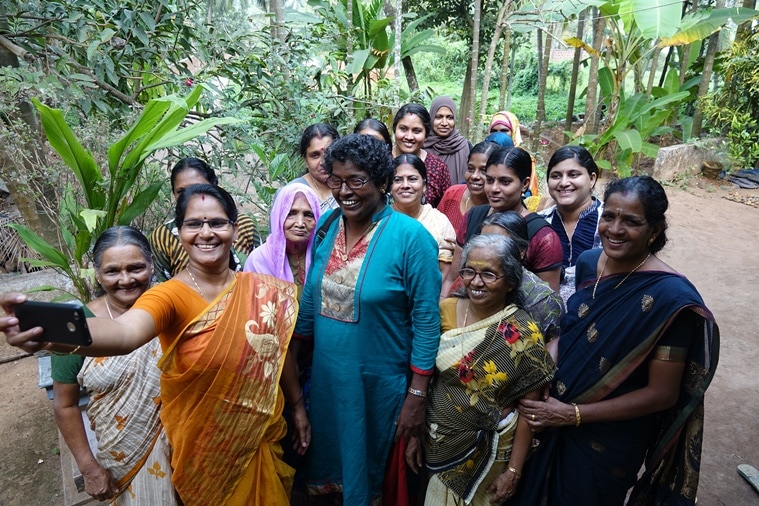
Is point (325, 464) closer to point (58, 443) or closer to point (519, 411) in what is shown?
point (519, 411)

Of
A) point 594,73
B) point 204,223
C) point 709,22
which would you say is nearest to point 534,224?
point 204,223

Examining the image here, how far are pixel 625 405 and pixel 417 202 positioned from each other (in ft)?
4.76

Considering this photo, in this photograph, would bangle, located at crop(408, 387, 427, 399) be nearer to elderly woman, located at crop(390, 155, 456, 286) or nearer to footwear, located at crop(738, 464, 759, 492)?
elderly woman, located at crop(390, 155, 456, 286)

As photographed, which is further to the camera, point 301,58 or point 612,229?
point 301,58

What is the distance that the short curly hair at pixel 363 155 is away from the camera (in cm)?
176

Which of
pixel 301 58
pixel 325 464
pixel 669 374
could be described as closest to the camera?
pixel 669 374

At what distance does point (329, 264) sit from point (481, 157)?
1285mm

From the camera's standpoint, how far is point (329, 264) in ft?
6.33

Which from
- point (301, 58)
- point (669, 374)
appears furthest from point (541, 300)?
point (301, 58)

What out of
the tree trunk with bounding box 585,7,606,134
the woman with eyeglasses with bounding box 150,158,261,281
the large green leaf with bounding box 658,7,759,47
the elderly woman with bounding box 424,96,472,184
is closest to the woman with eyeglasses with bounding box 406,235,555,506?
the woman with eyeglasses with bounding box 150,158,261,281

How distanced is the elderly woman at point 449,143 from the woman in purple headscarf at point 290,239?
1.90m

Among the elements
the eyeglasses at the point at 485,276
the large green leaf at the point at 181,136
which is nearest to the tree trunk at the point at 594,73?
the large green leaf at the point at 181,136

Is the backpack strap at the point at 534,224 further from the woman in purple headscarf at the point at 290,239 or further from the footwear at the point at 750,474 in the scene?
the footwear at the point at 750,474

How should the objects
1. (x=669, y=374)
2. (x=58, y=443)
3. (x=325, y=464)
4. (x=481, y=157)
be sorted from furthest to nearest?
(x=58, y=443) < (x=481, y=157) < (x=325, y=464) < (x=669, y=374)
